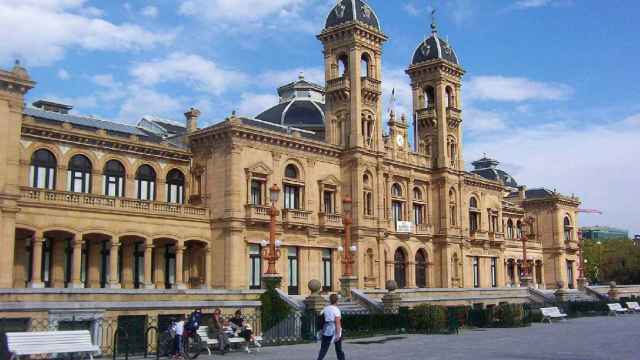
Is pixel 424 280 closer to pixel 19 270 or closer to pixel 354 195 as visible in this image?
pixel 354 195

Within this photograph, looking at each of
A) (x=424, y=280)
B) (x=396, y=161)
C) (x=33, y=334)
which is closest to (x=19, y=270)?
(x=33, y=334)

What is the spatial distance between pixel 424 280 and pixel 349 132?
631 inches

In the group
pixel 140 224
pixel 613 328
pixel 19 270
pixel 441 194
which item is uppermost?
pixel 441 194

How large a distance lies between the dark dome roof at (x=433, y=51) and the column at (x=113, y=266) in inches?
1387

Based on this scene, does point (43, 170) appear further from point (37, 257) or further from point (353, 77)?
point (353, 77)

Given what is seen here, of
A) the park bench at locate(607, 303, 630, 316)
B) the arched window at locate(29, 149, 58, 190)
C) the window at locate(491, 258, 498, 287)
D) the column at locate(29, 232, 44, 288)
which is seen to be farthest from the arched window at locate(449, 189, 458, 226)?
the column at locate(29, 232, 44, 288)

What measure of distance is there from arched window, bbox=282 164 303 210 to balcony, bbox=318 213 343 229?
1818 millimetres

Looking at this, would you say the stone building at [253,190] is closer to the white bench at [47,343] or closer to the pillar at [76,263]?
the pillar at [76,263]

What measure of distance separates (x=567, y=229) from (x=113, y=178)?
191ft

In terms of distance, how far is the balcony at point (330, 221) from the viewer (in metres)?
51.4

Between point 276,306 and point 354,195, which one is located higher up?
point 354,195

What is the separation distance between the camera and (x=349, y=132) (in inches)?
2137

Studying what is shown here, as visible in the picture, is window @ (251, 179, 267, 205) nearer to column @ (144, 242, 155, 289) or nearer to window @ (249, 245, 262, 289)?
window @ (249, 245, 262, 289)

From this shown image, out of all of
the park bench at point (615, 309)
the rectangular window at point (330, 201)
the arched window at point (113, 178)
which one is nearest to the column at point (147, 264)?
the arched window at point (113, 178)
